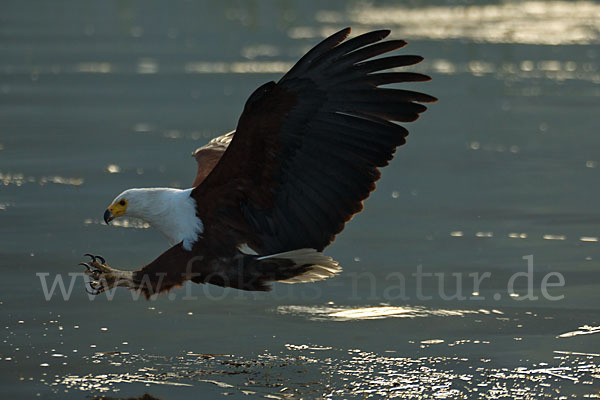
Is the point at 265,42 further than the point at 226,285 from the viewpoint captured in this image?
Yes

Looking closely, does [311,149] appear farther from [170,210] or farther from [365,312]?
[365,312]

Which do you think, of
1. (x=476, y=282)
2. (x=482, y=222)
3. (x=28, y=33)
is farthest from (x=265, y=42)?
(x=476, y=282)

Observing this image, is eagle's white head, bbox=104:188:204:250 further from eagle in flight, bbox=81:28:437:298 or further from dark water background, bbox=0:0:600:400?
dark water background, bbox=0:0:600:400

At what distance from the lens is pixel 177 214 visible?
5.70m

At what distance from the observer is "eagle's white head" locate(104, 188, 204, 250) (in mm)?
5711

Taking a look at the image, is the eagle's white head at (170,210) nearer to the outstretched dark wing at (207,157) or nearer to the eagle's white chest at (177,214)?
the eagle's white chest at (177,214)

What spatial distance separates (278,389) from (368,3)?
67.0 ft

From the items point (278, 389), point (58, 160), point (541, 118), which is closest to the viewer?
point (278, 389)

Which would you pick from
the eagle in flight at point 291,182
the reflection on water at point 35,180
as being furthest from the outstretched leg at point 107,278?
the reflection on water at point 35,180

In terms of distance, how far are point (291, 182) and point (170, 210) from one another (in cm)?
59

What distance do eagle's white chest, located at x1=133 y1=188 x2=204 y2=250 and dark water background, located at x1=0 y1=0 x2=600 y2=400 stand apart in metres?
0.47

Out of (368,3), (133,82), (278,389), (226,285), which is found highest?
(368,3)

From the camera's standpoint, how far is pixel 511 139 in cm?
1104

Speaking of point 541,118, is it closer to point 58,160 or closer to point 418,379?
point 58,160
